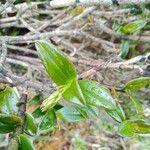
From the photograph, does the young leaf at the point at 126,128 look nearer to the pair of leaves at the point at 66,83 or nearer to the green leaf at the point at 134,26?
the pair of leaves at the point at 66,83

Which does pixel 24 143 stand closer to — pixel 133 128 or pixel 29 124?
pixel 29 124

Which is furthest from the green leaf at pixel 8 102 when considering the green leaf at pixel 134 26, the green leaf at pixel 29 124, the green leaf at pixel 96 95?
the green leaf at pixel 134 26

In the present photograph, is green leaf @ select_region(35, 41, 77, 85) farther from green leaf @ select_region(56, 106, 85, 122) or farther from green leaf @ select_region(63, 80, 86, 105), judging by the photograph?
green leaf @ select_region(56, 106, 85, 122)

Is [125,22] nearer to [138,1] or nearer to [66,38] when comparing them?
[66,38]

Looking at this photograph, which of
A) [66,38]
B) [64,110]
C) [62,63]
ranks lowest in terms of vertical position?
[66,38]

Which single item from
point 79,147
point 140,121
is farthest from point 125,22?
point 140,121
